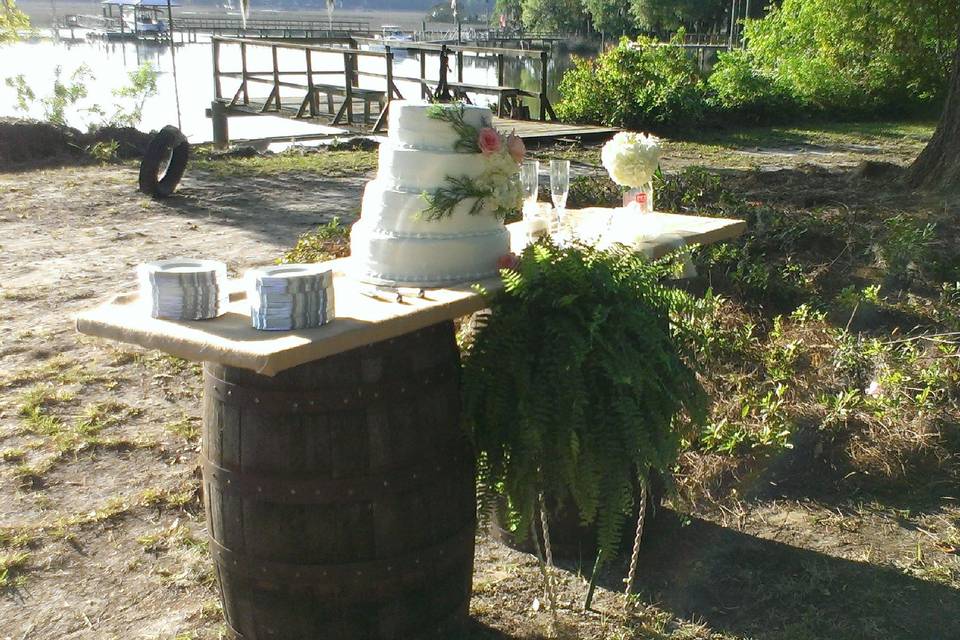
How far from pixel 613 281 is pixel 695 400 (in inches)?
19.1

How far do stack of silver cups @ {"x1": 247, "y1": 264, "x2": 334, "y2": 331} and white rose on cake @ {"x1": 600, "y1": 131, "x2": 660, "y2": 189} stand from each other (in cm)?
164

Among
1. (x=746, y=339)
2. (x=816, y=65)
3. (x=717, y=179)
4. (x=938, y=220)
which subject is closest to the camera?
(x=746, y=339)

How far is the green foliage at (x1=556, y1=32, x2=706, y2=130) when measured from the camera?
49.9ft

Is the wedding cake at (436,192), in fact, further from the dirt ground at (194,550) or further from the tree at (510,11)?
the tree at (510,11)

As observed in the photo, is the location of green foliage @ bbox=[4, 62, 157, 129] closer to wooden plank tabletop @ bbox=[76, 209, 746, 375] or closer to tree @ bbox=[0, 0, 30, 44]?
tree @ bbox=[0, 0, 30, 44]

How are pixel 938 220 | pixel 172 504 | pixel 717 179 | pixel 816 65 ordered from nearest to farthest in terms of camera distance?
pixel 172 504 → pixel 938 220 → pixel 717 179 → pixel 816 65

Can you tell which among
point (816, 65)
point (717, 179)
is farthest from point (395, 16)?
point (717, 179)

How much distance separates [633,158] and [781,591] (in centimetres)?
161

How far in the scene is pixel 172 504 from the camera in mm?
3932

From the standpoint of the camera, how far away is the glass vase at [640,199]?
380cm

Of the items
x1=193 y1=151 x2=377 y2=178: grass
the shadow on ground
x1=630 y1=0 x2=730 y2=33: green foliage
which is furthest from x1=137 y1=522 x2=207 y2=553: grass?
x1=630 y1=0 x2=730 y2=33: green foliage

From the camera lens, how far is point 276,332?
230 cm

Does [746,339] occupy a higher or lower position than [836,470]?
higher

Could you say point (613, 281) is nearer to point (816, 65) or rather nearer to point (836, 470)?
point (836, 470)
